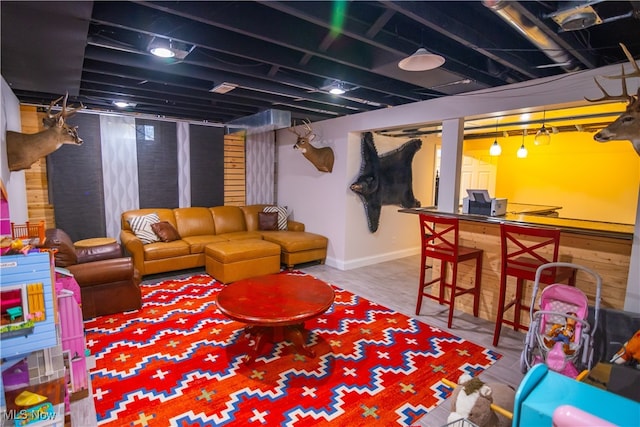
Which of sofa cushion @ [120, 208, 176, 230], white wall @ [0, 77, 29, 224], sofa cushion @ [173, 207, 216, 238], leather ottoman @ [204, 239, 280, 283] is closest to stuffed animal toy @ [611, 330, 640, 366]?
leather ottoman @ [204, 239, 280, 283]

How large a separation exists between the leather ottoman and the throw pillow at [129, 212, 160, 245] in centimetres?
78

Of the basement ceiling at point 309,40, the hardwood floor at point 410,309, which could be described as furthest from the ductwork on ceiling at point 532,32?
the hardwood floor at point 410,309

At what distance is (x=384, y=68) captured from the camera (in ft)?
9.27

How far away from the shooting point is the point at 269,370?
8.12ft

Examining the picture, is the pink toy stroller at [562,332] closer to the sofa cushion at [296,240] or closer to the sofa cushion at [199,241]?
the sofa cushion at [296,240]

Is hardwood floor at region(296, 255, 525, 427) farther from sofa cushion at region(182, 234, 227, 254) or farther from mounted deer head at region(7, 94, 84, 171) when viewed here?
mounted deer head at region(7, 94, 84, 171)

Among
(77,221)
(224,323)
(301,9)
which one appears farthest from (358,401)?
(77,221)

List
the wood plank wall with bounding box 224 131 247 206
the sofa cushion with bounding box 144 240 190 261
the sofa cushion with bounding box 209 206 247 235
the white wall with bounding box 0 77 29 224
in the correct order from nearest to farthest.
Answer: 1. the white wall with bounding box 0 77 29 224
2. the sofa cushion with bounding box 144 240 190 261
3. the sofa cushion with bounding box 209 206 247 235
4. the wood plank wall with bounding box 224 131 247 206

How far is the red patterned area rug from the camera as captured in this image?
6.68 ft

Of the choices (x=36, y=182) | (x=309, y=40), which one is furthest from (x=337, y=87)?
(x=36, y=182)

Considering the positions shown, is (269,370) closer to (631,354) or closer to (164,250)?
(631,354)

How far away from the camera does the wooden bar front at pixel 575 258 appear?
2.62 metres

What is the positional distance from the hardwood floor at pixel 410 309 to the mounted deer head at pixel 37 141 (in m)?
2.02

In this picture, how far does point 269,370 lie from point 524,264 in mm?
2314
